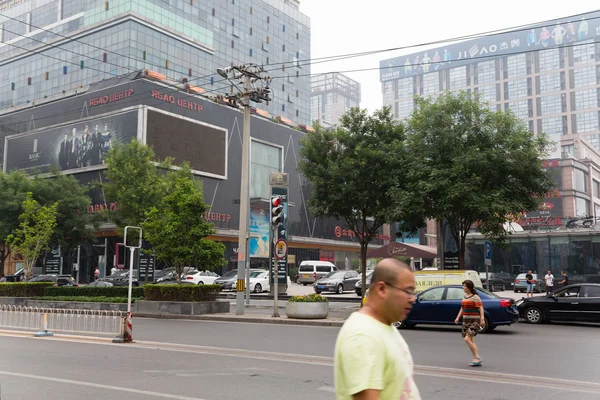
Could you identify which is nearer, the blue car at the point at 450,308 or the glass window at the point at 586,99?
the blue car at the point at 450,308

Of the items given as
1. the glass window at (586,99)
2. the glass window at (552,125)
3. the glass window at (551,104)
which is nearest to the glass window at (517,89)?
the glass window at (551,104)

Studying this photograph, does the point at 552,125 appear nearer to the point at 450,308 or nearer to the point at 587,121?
the point at 587,121

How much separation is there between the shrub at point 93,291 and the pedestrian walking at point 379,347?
2287 centimetres

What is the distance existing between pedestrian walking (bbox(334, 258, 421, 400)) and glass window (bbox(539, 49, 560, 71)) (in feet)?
481

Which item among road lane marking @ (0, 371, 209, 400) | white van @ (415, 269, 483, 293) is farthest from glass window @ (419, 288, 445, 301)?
road lane marking @ (0, 371, 209, 400)

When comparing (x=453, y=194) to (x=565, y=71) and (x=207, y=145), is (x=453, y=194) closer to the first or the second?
(x=207, y=145)

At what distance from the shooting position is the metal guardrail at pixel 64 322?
1561 centimetres

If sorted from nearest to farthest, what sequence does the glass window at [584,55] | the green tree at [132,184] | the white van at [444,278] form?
the white van at [444,278] < the green tree at [132,184] < the glass window at [584,55]

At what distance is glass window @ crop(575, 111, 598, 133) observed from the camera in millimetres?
127938

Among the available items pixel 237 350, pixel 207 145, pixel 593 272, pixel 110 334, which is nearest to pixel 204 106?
pixel 207 145

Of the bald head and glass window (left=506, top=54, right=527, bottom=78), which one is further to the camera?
glass window (left=506, top=54, right=527, bottom=78)

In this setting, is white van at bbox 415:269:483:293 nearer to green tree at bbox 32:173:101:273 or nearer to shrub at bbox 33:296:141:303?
shrub at bbox 33:296:141:303

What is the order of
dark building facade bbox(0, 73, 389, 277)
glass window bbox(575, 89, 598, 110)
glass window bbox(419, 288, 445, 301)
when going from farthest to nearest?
glass window bbox(575, 89, 598, 110) < dark building facade bbox(0, 73, 389, 277) < glass window bbox(419, 288, 445, 301)

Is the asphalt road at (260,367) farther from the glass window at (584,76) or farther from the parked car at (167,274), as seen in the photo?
the glass window at (584,76)
